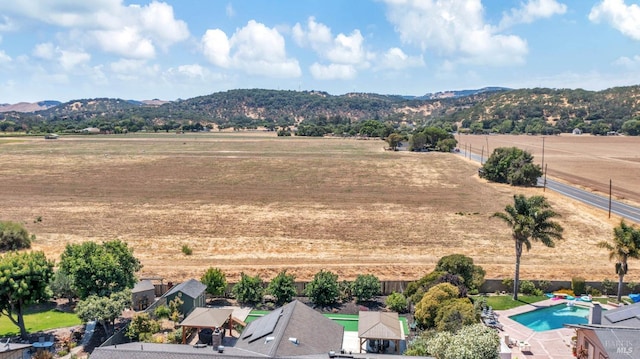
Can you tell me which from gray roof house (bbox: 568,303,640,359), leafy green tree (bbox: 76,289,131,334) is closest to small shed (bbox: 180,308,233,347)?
leafy green tree (bbox: 76,289,131,334)

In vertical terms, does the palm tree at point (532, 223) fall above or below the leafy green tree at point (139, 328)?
above

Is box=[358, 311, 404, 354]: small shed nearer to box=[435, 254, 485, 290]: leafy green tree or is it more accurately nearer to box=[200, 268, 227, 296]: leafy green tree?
box=[435, 254, 485, 290]: leafy green tree

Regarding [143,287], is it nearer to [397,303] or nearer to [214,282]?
[214,282]

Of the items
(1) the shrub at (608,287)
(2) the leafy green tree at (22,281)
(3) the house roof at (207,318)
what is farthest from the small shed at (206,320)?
(1) the shrub at (608,287)

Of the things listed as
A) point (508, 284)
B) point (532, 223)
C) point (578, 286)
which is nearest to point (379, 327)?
point (532, 223)

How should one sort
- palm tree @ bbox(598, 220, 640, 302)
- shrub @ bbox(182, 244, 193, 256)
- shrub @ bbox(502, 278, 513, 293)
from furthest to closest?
shrub @ bbox(182, 244, 193, 256), shrub @ bbox(502, 278, 513, 293), palm tree @ bbox(598, 220, 640, 302)

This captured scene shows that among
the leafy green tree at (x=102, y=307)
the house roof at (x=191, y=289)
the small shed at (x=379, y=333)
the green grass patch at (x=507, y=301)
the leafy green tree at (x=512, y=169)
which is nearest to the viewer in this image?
the small shed at (x=379, y=333)

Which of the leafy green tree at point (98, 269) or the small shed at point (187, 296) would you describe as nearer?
the leafy green tree at point (98, 269)

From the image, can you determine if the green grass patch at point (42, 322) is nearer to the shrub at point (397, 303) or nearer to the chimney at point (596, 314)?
→ the shrub at point (397, 303)
